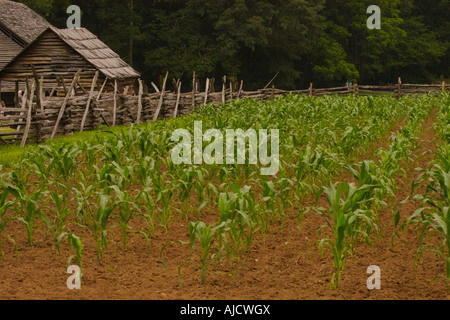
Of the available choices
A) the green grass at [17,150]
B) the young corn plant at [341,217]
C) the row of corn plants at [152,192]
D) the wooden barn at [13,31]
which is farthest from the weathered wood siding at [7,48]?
the young corn plant at [341,217]

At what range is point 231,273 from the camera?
220 inches

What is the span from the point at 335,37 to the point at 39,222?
49.3 m

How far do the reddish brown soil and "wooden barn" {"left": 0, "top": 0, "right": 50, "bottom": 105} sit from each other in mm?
27166

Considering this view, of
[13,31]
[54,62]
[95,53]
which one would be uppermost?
[13,31]

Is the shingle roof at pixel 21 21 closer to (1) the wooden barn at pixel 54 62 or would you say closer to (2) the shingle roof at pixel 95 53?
(2) the shingle roof at pixel 95 53

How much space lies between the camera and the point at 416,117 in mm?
15164

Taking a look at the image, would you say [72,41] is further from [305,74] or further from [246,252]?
[305,74]

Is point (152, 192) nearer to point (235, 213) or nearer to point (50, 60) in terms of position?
point (235, 213)

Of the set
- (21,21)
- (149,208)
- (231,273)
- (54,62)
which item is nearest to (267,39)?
(21,21)

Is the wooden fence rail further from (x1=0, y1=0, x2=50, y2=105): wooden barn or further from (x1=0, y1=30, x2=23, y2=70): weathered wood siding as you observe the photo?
(x1=0, y1=30, x2=23, y2=70): weathered wood siding

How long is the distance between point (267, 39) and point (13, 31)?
20.7m

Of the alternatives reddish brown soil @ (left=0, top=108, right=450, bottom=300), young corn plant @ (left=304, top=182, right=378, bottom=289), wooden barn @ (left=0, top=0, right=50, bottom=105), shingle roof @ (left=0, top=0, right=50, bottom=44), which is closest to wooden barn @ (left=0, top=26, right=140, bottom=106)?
wooden barn @ (left=0, top=0, right=50, bottom=105)

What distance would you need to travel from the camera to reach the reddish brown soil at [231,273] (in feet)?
16.6

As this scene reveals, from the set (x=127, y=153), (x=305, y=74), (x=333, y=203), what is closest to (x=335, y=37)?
(x=305, y=74)
